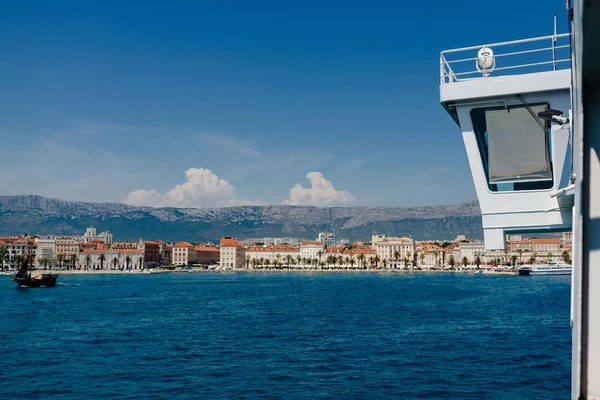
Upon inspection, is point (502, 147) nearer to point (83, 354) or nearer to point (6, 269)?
point (83, 354)

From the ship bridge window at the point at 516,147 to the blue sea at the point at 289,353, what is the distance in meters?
14.2

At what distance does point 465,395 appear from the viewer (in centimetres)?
2158

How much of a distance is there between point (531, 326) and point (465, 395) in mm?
22119

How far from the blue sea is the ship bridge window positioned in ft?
46.5

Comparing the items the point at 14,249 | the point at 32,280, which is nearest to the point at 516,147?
the point at 32,280

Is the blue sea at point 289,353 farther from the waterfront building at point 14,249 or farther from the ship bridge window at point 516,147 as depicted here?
the waterfront building at point 14,249

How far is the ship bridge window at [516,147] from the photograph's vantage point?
30.1 feet

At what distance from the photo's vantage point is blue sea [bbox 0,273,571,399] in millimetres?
23047

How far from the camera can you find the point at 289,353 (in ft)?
102

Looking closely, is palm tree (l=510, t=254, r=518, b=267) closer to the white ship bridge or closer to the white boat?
the white boat

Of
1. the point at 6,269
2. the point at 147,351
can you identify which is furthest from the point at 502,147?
the point at 6,269

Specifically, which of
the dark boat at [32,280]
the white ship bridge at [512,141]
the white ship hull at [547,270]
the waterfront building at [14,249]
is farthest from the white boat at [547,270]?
the white ship bridge at [512,141]

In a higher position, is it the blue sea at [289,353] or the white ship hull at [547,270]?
the blue sea at [289,353]

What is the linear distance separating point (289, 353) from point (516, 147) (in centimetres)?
2358
